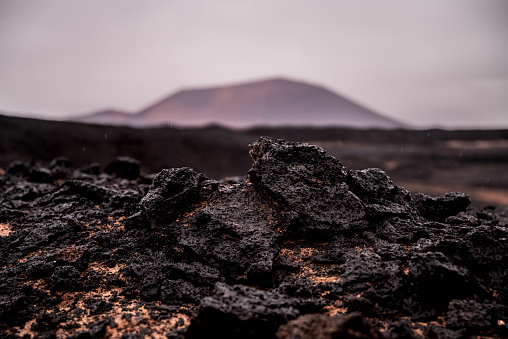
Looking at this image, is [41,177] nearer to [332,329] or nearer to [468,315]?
[332,329]

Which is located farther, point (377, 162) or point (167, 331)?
point (377, 162)

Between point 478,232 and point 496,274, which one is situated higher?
point 478,232

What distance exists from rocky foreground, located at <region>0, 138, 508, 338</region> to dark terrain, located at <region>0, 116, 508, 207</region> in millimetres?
12947

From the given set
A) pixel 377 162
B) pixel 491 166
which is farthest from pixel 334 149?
pixel 491 166

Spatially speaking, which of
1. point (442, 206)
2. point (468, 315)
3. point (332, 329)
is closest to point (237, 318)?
point (332, 329)

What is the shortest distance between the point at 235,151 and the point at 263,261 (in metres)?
20.4

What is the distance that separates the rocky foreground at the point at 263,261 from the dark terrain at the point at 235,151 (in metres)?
12.9

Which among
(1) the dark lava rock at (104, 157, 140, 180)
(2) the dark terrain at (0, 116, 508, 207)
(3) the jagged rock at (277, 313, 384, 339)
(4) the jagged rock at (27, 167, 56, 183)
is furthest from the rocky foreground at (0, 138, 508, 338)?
(2) the dark terrain at (0, 116, 508, 207)

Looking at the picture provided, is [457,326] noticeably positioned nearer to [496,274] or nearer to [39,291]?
[496,274]

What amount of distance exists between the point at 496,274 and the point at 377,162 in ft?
62.6

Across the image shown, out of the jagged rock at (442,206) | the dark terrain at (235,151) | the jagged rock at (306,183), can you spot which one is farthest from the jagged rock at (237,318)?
the dark terrain at (235,151)

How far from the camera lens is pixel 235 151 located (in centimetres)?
2356

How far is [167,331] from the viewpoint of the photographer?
269 centimetres

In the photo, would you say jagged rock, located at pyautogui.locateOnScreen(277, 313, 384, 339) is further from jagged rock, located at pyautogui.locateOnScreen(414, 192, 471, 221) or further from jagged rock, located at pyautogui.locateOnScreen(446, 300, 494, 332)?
jagged rock, located at pyautogui.locateOnScreen(414, 192, 471, 221)
